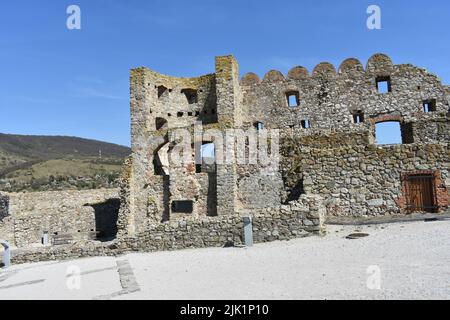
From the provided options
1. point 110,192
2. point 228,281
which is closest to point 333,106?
point 110,192

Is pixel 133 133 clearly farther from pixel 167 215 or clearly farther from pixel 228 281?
pixel 228 281

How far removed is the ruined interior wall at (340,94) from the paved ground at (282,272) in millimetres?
14999

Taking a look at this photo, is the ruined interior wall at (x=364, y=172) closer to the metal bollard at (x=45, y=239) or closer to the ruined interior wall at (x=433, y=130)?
the ruined interior wall at (x=433, y=130)

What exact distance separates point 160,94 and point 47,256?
1604cm

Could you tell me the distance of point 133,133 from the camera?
85.3ft

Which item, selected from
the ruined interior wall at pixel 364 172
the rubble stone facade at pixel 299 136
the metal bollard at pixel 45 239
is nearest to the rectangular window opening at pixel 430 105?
the rubble stone facade at pixel 299 136

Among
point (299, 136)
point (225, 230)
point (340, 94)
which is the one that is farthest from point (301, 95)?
point (225, 230)

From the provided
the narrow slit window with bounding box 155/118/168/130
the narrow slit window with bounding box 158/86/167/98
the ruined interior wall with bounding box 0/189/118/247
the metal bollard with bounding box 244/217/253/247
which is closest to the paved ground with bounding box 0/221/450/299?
the metal bollard with bounding box 244/217/253/247

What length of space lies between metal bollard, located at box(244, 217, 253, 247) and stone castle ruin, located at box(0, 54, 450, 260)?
1.02 feet

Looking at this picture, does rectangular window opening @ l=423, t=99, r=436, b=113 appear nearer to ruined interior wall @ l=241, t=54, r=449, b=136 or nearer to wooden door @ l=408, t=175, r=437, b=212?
ruined interior wall @ l=241, t=54, r=449, b=136

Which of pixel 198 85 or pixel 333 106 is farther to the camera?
pixel 198 85

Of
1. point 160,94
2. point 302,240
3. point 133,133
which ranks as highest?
point 160,94

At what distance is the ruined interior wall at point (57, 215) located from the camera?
25281 millimetres

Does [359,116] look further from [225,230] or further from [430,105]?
[225,230]
